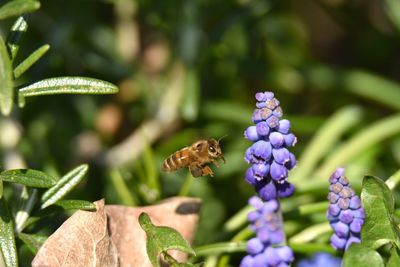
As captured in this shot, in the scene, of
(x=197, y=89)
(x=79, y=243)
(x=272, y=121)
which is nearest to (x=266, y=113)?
(x=272, y=121)

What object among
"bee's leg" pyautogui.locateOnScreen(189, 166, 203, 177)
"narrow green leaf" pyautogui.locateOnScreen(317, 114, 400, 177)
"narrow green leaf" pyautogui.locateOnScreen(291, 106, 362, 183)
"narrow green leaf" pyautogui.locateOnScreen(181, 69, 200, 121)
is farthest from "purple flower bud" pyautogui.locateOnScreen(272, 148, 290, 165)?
"narrow green leaf" pyautogui.locateOnScreen(181, 69, 200, 121)

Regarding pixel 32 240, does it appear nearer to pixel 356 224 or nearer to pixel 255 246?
pixel 255 246

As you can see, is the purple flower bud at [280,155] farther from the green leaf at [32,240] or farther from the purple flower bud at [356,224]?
the green leaf at [32,240]

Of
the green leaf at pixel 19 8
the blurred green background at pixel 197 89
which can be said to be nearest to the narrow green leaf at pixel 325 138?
the blurred green background at pixel 197 89

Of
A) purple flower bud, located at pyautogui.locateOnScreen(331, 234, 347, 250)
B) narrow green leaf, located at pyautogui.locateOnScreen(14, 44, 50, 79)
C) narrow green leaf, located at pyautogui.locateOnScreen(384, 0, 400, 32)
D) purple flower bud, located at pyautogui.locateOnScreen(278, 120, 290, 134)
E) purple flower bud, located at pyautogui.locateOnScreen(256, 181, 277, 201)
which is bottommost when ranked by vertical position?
purple flower bud, located at pyautogui.locateOnScreen(331, 234, 347, 250)

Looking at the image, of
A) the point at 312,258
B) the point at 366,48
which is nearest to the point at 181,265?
the point at 312,258

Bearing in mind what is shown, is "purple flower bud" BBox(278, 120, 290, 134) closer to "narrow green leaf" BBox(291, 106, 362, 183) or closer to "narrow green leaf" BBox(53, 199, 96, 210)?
"narrow green leaf" BBox(53, 199, 96, 210)

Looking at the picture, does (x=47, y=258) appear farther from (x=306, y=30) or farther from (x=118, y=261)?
(x=306, y=30)
